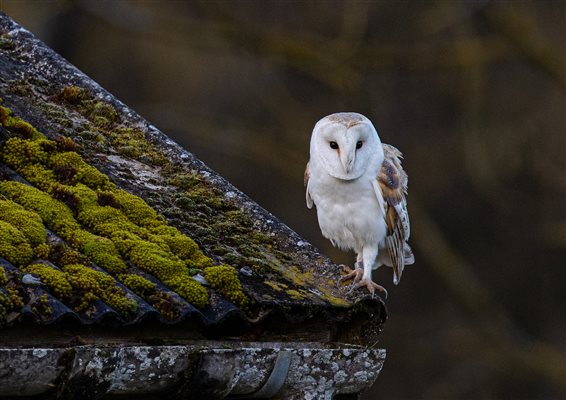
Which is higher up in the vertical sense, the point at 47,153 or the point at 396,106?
the point at 396,106

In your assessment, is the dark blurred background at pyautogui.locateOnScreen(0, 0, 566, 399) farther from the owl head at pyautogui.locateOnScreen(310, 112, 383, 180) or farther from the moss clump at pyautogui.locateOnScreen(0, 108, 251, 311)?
the moss clump at pyautogui.locateOnScreen(0, 108, 251, 311)

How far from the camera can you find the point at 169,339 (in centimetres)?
382

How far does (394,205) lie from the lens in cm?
525

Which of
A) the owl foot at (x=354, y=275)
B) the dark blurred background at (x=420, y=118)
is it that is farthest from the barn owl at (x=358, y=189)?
the dark blurred background at (x=420, y=118)

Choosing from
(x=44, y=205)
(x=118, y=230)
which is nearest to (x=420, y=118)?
(x=118, y=230)

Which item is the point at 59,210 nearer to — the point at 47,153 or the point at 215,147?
the point at 47,153

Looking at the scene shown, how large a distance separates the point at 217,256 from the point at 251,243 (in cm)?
32

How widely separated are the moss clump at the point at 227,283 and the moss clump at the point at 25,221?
1.85 ft

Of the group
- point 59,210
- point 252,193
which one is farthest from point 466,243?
point 59,210

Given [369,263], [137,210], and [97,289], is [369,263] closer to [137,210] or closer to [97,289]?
[137,210]

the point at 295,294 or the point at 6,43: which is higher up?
the point at 6,43

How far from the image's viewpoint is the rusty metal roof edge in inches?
130

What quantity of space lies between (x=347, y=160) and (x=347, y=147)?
0.22 feet

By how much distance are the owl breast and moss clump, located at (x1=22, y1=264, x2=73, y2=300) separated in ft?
5.89
